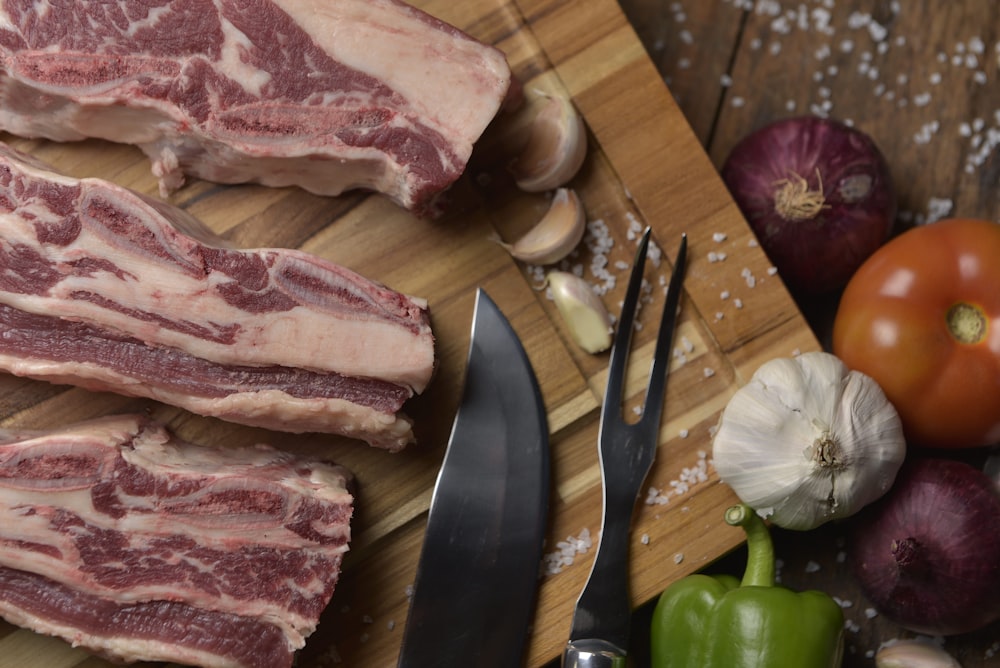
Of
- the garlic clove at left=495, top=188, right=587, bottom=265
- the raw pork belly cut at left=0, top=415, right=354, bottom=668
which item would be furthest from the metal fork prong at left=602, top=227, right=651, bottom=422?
the raw pork belly cut at left=0, top=415, right=354, bottom=668

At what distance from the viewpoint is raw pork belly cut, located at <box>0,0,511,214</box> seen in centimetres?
264

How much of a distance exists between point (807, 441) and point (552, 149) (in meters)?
1.20

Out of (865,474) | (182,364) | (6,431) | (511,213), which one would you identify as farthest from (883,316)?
(6,431)

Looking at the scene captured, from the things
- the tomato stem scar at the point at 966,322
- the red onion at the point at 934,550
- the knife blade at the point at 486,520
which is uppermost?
the knife blade at the point at 486,520

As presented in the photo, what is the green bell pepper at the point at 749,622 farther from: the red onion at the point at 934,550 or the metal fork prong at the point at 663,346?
the metal fork prong at the point at 663,346

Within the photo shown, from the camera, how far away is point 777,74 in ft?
10.9

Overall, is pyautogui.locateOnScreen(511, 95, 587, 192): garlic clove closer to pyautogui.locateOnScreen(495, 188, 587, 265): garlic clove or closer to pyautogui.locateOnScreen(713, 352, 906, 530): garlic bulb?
pyautogui.locateOnScreen(495, 188, 587, 265): garlic clove

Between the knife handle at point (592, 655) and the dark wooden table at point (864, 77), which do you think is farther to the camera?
the dark wooden table at point (864, 77)

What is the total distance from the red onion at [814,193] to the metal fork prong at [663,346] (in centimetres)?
34

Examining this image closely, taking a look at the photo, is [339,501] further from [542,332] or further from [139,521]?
[542,332]

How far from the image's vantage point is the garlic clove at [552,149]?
2822 mm

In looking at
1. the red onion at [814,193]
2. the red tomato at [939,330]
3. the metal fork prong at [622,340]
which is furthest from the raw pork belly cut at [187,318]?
the red tomato at [939,330]

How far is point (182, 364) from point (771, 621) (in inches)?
75.0

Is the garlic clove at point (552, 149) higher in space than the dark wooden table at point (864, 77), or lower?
higher
